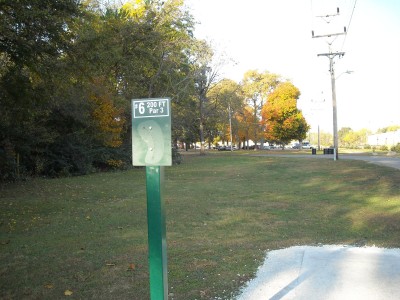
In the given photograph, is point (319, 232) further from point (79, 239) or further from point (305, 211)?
point (79, 239)

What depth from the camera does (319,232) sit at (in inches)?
282

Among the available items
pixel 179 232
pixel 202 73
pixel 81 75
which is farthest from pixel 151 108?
pixel 202 73

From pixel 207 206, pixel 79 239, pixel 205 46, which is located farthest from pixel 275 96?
pixel 79 239

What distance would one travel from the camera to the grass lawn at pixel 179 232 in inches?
186

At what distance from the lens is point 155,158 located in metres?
2.93

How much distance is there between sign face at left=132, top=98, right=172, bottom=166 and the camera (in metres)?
2.91

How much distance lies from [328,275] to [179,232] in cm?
346

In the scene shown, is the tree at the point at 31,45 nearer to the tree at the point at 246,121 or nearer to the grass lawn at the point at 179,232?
the grass lawn at the point at 179,232

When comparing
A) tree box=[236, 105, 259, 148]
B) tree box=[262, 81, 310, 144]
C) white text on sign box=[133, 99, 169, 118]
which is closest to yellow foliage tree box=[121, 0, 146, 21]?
white text on sign box=[133, 99, 169, 118]

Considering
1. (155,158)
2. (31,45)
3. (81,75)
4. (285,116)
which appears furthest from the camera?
(285,116)

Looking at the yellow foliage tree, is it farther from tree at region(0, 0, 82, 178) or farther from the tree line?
tree at region(0, 0, 82, 178)

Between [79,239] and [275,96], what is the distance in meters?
57.0

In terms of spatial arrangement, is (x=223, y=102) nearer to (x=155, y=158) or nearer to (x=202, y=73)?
(x=202, y=73)

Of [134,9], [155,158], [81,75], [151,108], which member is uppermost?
[134,9]
